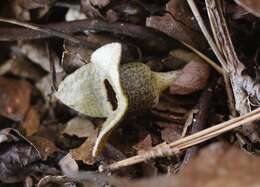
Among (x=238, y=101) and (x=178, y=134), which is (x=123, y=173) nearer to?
(x=178, y=134)

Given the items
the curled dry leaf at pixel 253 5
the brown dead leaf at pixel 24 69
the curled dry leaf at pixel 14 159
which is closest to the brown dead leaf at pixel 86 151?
the curled dry leaf at pixel 14 159

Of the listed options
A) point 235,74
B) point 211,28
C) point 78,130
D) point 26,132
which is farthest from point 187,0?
point 26,132

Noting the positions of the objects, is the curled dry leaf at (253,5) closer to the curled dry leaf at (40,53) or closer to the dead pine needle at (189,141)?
the dead pine needle at (189,141)

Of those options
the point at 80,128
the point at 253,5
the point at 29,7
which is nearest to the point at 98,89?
the point at 80,128

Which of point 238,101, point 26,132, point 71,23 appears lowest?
point 26,132

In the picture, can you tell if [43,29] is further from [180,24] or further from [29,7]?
[180,24]
